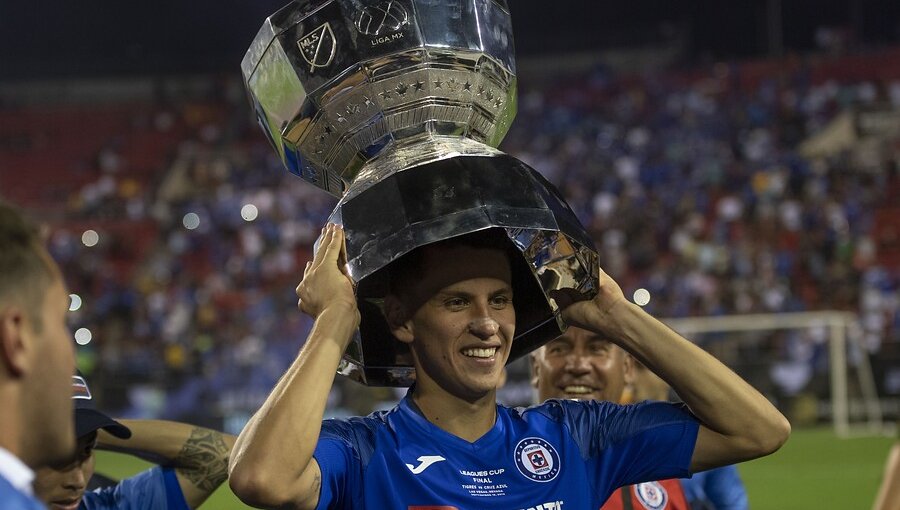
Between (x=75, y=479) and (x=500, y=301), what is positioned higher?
(x=500, y=301)

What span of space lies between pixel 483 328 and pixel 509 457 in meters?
0.31

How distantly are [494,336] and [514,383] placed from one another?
45.1ft

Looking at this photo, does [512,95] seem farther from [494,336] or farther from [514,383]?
[514,383]

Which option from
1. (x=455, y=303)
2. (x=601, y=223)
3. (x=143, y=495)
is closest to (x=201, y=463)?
(x=143, y=495)

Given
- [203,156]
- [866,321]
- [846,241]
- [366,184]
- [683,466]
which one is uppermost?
[203,156]

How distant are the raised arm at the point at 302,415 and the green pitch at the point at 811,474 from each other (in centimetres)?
762

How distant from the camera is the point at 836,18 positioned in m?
33.8

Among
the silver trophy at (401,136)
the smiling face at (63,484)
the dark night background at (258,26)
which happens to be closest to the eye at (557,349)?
the silver trophy at (401,136)

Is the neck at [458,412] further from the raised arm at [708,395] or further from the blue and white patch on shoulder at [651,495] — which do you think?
the blue and white patch on shoulder at [651,495]

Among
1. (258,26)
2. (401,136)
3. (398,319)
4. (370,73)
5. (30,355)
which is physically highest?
(258,26)

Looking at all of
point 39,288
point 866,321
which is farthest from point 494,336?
point 866,321

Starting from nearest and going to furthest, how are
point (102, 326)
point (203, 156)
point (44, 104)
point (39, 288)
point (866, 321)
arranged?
point (39, 288)
point (866, 321)
point (102, 326)
point (203, 156)
point (44, 104)

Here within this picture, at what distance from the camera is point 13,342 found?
1.56 m

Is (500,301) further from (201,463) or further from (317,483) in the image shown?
(201,463)
